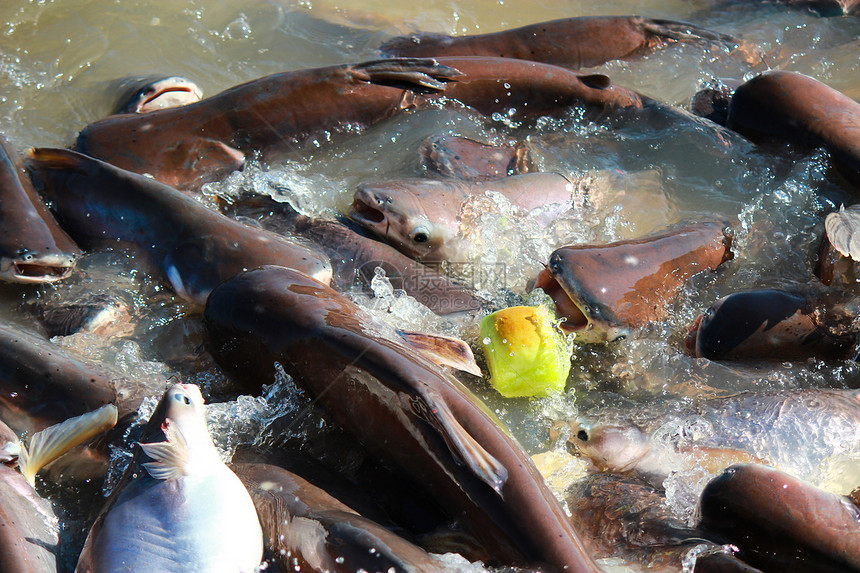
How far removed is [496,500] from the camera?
2152mm

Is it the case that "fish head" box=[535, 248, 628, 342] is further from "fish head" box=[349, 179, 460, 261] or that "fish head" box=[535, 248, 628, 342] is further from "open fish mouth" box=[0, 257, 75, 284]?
"open fish mouth" box=[0, 257, 75, 284]

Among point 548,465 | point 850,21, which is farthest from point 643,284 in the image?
point 850,21

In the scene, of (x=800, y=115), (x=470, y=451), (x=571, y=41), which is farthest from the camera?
(x=571, y=41)

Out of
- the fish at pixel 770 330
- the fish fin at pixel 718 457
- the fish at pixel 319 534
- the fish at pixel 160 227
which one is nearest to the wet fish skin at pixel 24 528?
the fish at pixel 319 534

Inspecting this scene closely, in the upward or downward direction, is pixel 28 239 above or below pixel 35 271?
above

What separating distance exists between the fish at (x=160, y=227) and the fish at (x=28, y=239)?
0.34 feet

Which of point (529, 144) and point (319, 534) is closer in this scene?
point (319, 534)

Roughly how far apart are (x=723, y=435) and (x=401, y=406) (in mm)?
1301

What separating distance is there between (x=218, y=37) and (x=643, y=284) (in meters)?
3.64

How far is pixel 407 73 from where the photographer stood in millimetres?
4336

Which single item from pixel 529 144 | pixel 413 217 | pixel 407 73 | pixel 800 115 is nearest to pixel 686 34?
pixel 800 115

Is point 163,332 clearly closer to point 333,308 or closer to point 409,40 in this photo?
point 333,308

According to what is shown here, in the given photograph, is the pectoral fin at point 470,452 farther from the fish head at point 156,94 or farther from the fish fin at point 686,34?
the fish fin at point 686,34

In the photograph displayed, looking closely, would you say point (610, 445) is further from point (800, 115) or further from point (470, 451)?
point (800, 115)
